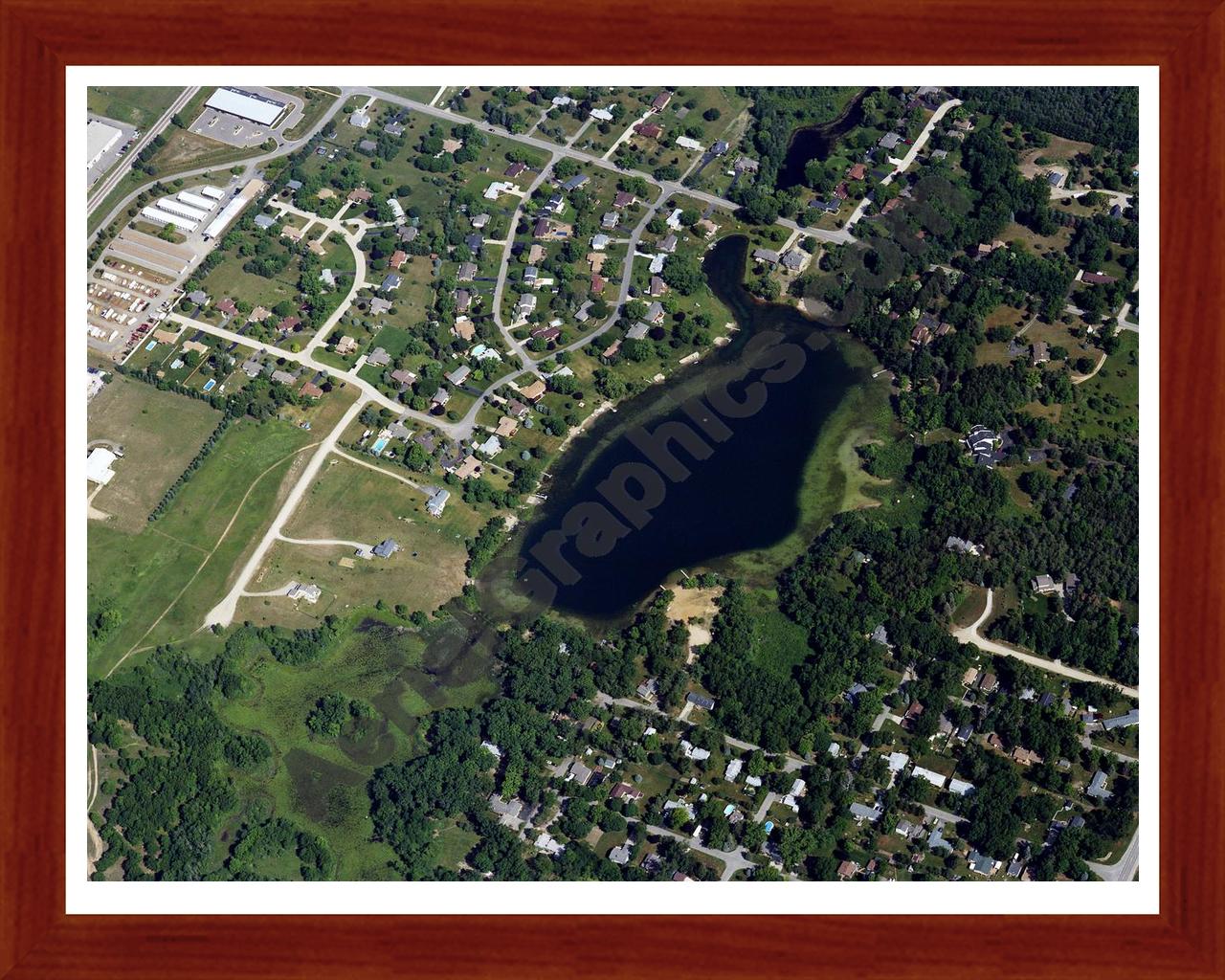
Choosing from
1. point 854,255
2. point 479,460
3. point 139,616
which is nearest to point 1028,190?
point 854,255

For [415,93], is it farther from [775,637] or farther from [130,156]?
[775,637]

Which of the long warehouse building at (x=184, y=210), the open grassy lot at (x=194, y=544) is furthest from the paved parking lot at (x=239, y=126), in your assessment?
the open grassy lot at (x=194, y=544)

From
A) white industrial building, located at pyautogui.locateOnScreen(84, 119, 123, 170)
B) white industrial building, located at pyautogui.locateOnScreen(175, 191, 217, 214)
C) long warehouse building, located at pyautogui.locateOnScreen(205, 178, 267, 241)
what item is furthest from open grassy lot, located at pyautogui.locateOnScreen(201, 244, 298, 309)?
white industrial building, located at pyautogui.locateOnScreen(84, 119, 123, 170)

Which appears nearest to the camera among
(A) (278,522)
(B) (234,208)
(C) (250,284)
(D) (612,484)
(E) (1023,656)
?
(E) (1023,656)

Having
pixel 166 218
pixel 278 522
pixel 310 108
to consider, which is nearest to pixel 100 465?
pixel 278 522

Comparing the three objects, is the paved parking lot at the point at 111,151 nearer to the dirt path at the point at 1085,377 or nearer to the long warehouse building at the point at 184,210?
the long warehouse building at the point at 184,210
